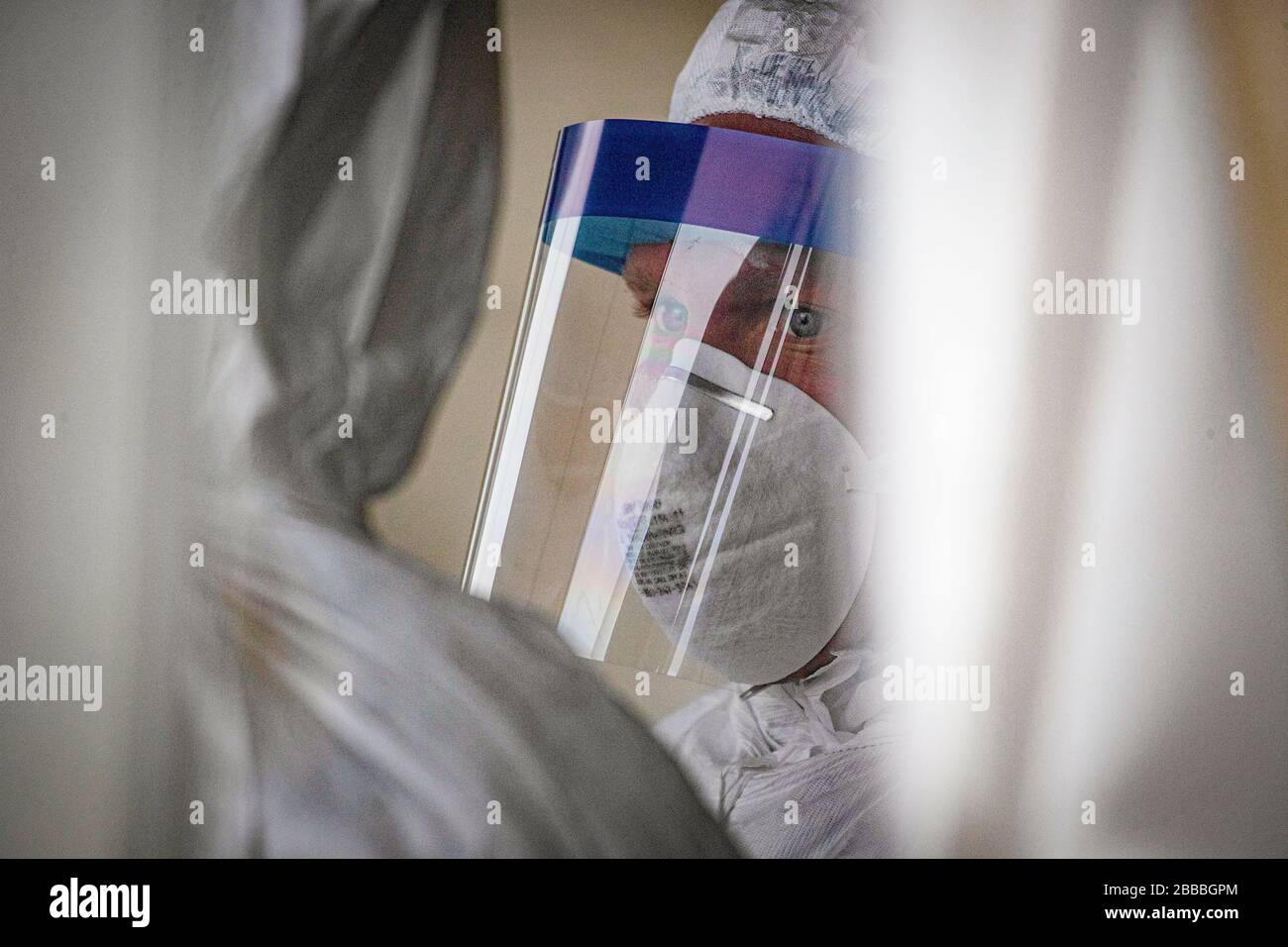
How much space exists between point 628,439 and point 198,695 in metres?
0.69

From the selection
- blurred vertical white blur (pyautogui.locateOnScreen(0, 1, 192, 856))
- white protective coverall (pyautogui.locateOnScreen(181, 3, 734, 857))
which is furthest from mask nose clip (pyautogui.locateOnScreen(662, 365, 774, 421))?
blurred vertical white blur (pyautogui.locateOnScreen(0, 1, 192, 856))

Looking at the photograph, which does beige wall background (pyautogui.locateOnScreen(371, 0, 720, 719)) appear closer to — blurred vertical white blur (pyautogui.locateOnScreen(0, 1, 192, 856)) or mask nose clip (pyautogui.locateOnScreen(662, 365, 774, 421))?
mask nose clip (pyautogui.locateOnScreen(662, 365, 774, 421))

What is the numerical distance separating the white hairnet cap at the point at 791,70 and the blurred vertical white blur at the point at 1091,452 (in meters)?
0.08

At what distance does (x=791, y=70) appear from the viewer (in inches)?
54.1

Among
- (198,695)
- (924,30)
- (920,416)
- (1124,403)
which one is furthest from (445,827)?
(924,30)

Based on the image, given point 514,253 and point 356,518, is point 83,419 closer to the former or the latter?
point 356,518

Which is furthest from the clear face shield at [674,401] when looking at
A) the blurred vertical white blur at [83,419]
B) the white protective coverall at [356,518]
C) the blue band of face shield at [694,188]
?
the blurred vertical white blur at [83,419]

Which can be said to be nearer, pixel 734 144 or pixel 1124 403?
pixel 734 144

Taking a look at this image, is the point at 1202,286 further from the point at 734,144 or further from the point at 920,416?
the point at 734,144

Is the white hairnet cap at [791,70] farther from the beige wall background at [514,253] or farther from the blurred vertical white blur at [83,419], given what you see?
the blurred vertical white blur at [83,419]

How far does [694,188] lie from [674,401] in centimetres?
28

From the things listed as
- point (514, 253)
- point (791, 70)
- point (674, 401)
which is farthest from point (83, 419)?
point (791, 70)

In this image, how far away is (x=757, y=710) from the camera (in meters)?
1.40
